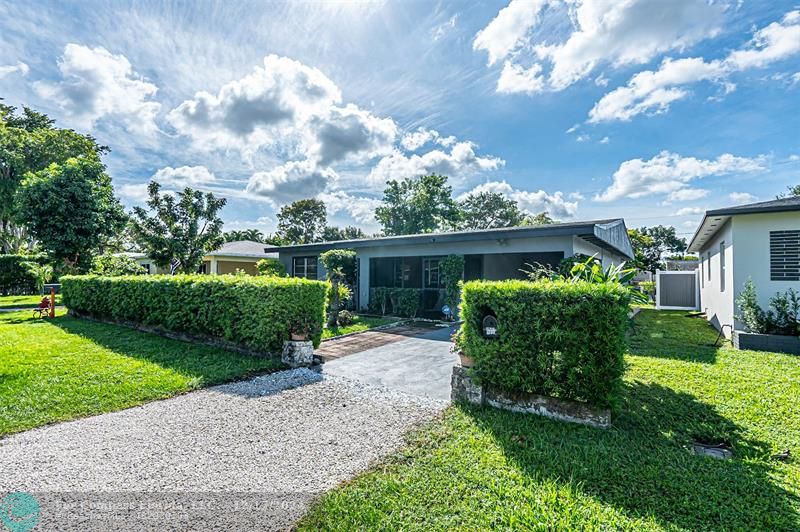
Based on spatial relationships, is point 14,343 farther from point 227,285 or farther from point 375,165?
point 375,165

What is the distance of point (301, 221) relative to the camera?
138 feet

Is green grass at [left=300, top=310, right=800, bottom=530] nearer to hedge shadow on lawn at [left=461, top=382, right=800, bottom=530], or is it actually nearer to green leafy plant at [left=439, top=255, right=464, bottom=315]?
hedge shadow on lawn at [left=461, top=382, right=800, bottom=530]

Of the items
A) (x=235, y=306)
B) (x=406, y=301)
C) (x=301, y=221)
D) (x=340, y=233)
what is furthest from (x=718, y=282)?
(x=301, y=221)

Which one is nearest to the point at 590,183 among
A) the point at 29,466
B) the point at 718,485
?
the point at 718,485

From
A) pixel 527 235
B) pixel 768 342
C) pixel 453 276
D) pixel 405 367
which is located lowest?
pixel 405 367

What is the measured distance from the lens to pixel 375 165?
17000mm

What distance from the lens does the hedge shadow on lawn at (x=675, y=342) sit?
6.64 meters

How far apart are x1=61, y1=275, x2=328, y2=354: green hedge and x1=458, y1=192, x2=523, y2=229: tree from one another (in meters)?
33.1

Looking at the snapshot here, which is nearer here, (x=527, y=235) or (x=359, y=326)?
(x=527, y=235)

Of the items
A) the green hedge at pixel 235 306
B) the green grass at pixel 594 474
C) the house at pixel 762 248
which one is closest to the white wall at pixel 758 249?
the house at pixel 762 248

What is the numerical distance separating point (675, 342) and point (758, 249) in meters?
2.68

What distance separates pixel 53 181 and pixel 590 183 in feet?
75.1

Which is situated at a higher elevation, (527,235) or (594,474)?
(527,235)

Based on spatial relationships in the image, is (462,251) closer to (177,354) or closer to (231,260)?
(177,354)
